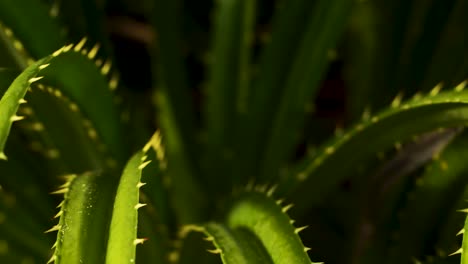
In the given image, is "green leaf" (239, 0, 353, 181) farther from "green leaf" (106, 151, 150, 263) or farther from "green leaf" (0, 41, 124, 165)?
"green leaf" (106, 151, 150, 263)

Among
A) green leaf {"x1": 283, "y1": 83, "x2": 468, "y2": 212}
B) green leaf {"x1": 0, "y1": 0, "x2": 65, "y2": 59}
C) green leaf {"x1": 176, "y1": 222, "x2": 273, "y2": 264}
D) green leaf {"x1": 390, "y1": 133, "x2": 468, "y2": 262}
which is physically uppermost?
green leaf {"x1": 0, "y1": 0, "x2": 65, "y2": 59}

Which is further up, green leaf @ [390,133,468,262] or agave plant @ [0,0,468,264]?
agave plant @ [0,0,468,264]

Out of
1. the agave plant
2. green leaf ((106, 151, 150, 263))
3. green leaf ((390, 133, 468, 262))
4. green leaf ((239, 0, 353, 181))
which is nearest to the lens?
green leaf ((106, 151, 150, 263))

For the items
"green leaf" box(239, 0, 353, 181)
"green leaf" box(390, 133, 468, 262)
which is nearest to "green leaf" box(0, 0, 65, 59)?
"green leaf" box(239, 0, 353, 181)

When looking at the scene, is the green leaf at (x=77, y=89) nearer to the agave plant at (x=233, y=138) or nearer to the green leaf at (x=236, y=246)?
the agave plant at (x=233, y=138)

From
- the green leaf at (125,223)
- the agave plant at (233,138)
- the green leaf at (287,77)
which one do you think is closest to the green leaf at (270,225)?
the agave plant at (233,138)

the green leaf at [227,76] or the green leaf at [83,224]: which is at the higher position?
the green leaf at [227,76]

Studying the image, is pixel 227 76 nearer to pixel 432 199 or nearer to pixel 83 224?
pixel 432 199

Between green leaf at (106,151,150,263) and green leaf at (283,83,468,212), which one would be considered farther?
green leaf at (283,83,468,212)

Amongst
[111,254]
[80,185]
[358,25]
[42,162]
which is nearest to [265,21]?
[358,25]

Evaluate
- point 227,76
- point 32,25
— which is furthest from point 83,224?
point 227,76
